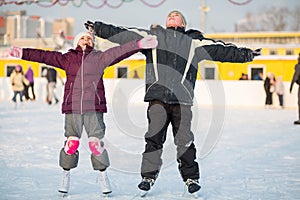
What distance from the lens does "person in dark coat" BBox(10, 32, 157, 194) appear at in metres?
3.23

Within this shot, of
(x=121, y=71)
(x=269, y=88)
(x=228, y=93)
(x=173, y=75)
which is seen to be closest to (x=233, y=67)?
(x=228, y=93)

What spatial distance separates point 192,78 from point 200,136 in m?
3.94

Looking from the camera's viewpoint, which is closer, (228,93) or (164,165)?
(164,165)

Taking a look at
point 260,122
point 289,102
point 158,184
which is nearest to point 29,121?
point 260,122

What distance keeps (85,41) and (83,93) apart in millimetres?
373

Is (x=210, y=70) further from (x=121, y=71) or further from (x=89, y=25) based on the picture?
(x=89, y=25)

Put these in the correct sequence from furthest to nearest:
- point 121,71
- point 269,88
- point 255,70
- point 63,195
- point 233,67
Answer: point 121,71
point 233,67
point 255,70
point 269,88
point 63,195

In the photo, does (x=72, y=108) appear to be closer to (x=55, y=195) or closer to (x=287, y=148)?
(x=55, y=195)

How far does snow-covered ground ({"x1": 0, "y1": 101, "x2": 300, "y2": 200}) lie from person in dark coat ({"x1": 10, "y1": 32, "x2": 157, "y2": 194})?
0.99ft

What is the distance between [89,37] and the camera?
3.32m

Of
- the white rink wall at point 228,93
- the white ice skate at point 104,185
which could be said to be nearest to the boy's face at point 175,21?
the white ice skate at point 104,185

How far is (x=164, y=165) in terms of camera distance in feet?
15.0

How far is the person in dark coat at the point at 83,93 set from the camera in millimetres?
3229

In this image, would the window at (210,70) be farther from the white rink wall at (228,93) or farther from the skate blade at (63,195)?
the skate blade at (63,195)
